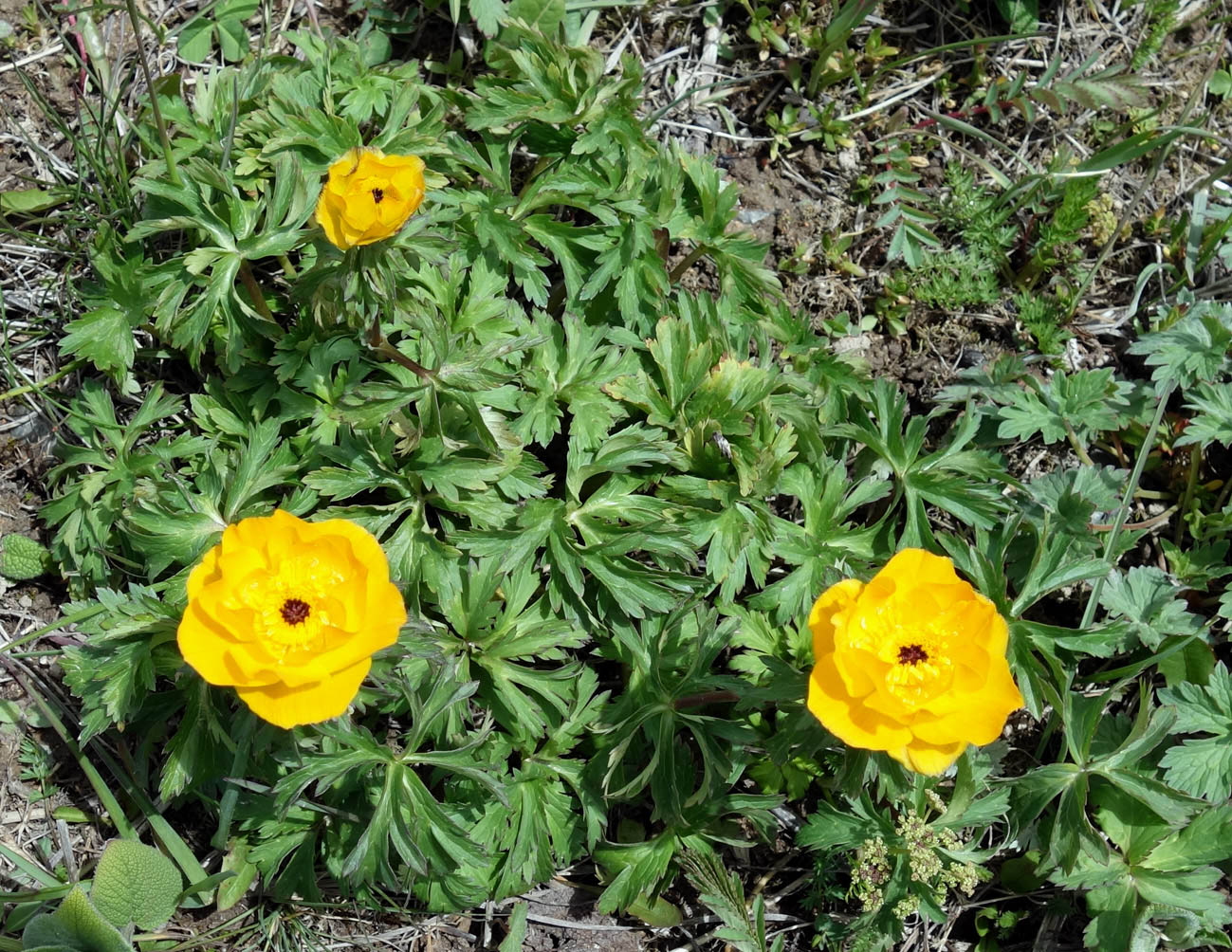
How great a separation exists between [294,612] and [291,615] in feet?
0.04

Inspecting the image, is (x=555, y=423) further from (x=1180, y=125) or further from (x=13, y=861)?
(x=1180, y=125)

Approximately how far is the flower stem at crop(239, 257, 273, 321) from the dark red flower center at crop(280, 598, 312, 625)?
1.37 meters

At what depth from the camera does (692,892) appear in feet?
12.1

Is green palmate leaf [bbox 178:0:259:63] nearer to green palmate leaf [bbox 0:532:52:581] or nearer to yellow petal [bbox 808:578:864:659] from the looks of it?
green palmate leaf [bbox 0:532:52:581]

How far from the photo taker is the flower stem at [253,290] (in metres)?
3.37

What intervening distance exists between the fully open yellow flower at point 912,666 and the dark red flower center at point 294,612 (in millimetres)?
1201

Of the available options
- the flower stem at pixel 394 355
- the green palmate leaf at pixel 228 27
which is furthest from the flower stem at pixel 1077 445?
the green palmate leaf at pixel 228 27

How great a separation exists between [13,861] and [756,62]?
4.35 m

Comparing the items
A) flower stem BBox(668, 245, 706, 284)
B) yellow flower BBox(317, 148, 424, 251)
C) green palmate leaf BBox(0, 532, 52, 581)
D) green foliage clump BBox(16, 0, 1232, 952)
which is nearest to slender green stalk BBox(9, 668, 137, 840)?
green foliage clump BBox(16, 0, 1232, 952)

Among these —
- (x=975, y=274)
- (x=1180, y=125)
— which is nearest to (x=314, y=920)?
(x=975, y=274)

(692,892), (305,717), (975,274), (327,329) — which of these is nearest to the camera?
(305,717)

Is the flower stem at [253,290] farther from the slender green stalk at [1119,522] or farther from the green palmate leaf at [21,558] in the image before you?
the slender green stalk at [1119,522]

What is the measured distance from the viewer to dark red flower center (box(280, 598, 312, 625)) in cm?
239

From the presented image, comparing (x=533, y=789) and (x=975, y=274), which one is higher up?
(x=975, y=274)
